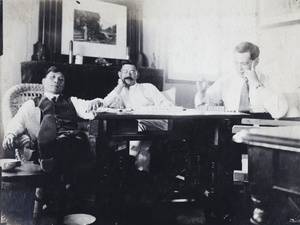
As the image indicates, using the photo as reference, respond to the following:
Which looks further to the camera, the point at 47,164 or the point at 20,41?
the point at 20,41

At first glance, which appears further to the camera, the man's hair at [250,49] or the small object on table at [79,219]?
the man's hair at [250,49]

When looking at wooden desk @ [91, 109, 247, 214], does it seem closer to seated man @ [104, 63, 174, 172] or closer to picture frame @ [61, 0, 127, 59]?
seated man @ [104, 63, 174, 172]

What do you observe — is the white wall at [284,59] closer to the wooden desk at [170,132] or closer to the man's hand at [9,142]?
the wooden desk at [170,132]

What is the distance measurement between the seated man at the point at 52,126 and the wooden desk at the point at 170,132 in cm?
34

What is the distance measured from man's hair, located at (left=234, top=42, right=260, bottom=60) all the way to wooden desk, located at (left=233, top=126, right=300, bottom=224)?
178 centimetres

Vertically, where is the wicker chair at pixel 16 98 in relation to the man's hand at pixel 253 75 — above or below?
below

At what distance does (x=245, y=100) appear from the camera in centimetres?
259

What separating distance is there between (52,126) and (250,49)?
1.75 m

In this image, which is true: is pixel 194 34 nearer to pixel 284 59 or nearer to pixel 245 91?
pixel 245 91

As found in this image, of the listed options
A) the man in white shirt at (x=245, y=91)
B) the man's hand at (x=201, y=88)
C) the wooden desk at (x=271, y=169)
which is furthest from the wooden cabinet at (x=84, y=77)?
the wooden desk at (x=271, y=169)

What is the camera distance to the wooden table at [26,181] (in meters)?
1.24

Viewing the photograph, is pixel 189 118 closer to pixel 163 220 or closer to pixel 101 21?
pixel 163 220

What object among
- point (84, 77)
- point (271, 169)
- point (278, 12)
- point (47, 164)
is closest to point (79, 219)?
point (47, 164)

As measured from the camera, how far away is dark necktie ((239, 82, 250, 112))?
2.58 meters
